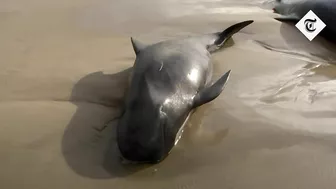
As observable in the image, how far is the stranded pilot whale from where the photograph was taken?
3.05 meters

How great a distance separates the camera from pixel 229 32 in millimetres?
4723

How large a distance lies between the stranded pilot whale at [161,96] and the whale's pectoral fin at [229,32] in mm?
557

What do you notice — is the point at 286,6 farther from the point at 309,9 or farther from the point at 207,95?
the point at 207,95

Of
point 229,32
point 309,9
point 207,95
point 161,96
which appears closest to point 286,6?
point 309,9

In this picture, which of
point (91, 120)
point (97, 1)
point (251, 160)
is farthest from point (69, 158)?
point (97, 1)

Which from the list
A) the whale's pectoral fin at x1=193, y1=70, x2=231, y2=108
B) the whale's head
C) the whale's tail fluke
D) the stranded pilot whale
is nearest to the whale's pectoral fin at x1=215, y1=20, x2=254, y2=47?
the whale's tail fluke

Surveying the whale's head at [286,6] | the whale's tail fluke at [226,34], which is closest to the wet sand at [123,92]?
the whale's tail fluke at [226,34]

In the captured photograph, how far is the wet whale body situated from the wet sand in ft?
0.45

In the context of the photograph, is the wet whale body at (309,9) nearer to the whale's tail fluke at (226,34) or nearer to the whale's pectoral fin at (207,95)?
the whale's tail fluke at (226,34)

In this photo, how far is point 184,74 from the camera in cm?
356

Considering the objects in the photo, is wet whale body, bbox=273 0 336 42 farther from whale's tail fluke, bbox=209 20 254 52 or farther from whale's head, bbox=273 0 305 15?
whale's tail fluke, bbox=209 20 254 52

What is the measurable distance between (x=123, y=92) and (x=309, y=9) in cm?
250

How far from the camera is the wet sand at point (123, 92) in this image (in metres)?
3.12

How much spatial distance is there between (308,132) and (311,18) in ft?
7.02
